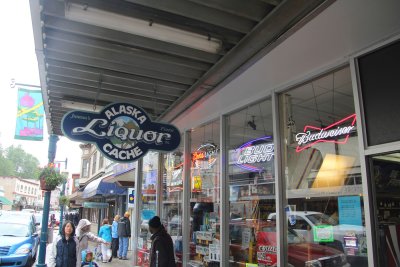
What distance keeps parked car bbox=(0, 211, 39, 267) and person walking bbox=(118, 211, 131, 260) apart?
112 inches

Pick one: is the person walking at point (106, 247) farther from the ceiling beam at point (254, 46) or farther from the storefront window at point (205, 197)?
the ceiling beam at point (254, 46)

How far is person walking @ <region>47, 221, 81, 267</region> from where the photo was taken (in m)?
5.87

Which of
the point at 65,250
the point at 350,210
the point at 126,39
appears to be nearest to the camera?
the point at 350,210

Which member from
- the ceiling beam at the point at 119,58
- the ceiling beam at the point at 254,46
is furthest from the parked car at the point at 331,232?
the ceiling beam at the point at 119,58

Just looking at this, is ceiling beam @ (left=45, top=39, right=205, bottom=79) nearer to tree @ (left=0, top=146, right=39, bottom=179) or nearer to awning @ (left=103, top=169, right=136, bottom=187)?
awning @ (left=103, top=169, right=136, bottom=187)

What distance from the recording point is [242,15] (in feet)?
12.7

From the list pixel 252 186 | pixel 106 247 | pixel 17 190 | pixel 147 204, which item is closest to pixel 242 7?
pixel 252 186

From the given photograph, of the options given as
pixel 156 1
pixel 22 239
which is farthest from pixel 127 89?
pixel 22 239

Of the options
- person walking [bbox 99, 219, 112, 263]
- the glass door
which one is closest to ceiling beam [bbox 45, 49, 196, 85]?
the glass door

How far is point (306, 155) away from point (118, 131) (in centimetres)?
249

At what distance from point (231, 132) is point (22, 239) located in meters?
8.59

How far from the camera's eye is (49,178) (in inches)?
429

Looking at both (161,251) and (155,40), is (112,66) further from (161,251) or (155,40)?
(161,251)

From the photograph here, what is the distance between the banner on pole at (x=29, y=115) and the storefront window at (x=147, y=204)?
11.2 ft
